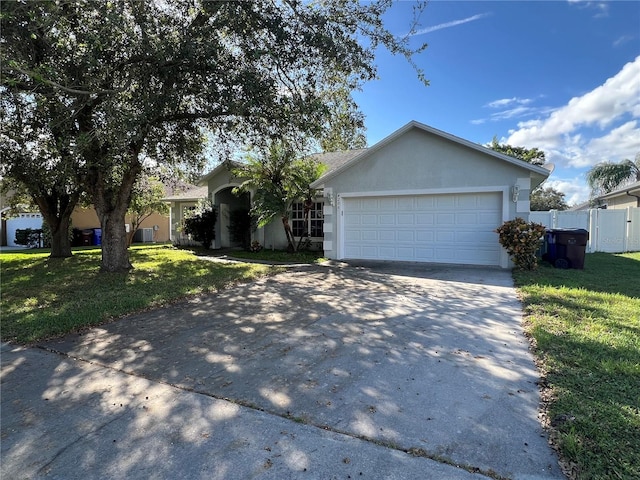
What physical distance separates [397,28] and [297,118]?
321 centimetres

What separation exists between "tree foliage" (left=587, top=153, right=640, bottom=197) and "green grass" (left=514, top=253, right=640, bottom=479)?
27.3 meters

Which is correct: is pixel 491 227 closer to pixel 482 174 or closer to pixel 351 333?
pixel 482 174

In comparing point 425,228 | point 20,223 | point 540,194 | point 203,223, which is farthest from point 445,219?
point 540,194

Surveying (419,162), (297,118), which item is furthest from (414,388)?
(419,162)

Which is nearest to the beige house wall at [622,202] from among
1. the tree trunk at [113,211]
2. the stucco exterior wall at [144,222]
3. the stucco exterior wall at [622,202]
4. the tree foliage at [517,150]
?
the stucco exterior wall at [622,202]

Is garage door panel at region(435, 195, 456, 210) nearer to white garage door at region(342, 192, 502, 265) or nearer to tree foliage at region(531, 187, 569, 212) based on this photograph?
white garage door at region(342, 192, 502, 265)

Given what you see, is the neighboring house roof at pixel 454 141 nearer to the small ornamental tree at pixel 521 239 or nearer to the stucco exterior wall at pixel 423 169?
the stucco exterior wall at pixel 423 169

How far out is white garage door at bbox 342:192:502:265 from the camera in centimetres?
1079

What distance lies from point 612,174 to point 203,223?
3125 cm

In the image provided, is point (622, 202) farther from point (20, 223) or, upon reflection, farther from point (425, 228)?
point (20, 223)

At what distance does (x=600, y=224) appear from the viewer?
50.5 ft

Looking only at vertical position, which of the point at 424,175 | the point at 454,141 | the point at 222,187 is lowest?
the point at 424,175

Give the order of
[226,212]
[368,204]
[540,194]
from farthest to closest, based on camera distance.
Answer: [540,194]
[226,212]
[368,204]

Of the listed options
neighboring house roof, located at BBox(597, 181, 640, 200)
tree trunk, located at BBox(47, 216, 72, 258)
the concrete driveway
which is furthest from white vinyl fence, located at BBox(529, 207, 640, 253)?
tree trunk, located at BBox(47, 216, 72, 258)
